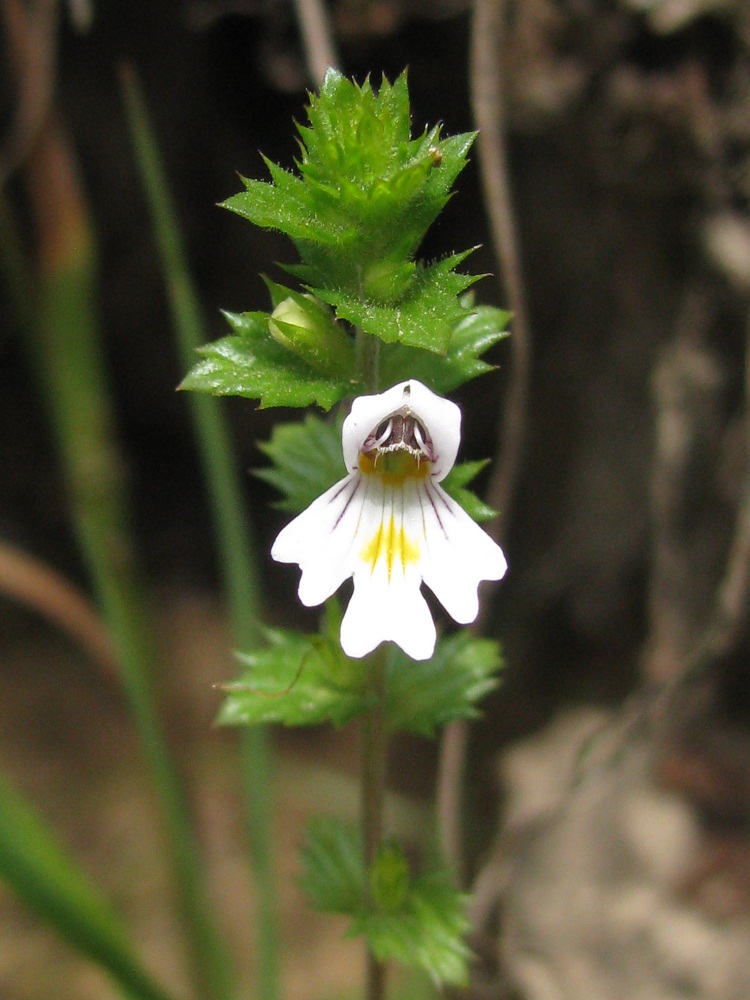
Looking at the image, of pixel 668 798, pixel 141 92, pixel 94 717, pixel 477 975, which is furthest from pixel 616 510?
pixel 94 717

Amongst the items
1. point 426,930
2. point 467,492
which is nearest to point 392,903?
point 426,930

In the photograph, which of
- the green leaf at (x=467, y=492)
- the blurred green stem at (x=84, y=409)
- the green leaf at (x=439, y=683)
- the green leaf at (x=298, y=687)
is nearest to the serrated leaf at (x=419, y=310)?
the green leaf at (x=467, y=492)

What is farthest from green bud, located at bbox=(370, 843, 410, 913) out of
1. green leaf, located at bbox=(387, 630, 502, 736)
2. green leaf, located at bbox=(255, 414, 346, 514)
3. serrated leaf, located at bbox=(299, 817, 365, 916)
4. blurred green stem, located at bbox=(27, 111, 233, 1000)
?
blurred green stem, located at bbox=(27, 111, 233, 1000)

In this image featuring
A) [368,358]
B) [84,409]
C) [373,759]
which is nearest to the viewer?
[368,358]

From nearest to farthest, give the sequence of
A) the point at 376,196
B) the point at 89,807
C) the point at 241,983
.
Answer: the point at 376,196, the point at 241,983, the point at 89,807

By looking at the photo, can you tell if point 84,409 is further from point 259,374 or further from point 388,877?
point 388,877

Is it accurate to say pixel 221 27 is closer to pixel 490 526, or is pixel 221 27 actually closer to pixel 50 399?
pixel 50 399

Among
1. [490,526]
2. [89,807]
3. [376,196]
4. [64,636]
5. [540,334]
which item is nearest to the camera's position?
[376,196]
